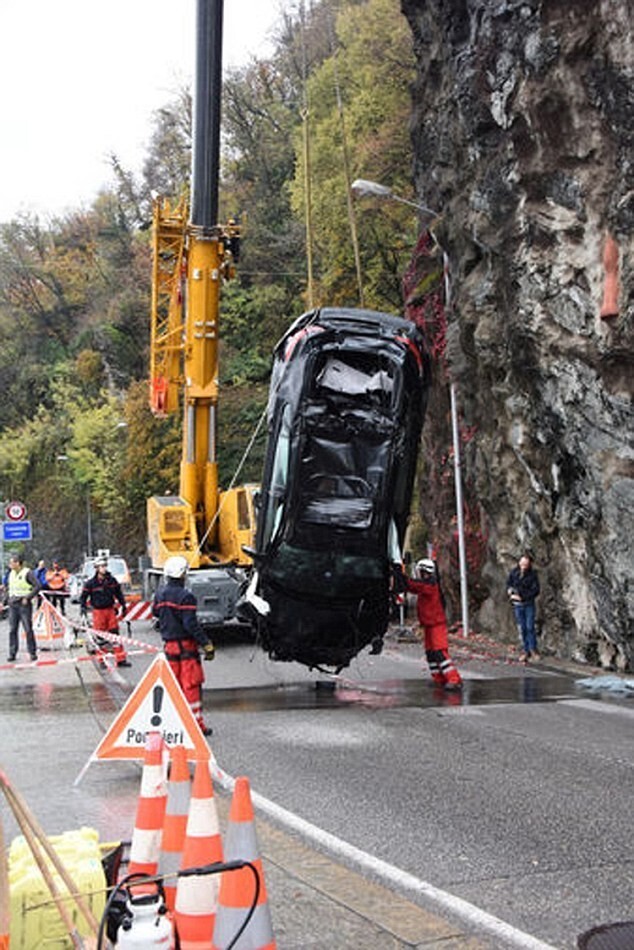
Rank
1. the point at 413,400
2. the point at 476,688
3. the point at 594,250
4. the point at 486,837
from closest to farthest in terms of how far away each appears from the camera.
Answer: the point at 486,837, the point at 413,400, the point at 476,688, the point at 594,250

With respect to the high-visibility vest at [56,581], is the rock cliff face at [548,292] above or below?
above

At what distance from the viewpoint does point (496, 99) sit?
15922mm

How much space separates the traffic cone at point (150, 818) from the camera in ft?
15.6

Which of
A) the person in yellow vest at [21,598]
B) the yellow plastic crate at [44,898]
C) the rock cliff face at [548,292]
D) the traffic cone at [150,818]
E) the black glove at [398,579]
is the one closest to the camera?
the yellow plastic crate at [44,898]

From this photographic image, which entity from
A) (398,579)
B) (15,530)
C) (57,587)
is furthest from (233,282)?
(398,579)

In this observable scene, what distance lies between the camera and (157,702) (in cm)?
767

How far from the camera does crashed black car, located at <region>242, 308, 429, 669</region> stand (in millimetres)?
10164

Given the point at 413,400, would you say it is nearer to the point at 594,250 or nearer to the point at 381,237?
the point at 594,250

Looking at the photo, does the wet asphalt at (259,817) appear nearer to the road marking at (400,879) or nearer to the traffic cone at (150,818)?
the road marking at (400,879)

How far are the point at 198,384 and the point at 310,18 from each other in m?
32.5

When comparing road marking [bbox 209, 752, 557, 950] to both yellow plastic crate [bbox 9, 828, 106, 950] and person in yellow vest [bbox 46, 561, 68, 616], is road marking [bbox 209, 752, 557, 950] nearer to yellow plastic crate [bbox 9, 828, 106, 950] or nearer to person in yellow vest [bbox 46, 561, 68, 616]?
yellow plastic crate [bbox 9, 828, 106, 950]

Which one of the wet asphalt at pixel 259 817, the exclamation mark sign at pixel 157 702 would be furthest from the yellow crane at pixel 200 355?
the exclamation mark sign at pixel 157 702

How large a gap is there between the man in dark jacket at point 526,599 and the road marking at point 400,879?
973 cm

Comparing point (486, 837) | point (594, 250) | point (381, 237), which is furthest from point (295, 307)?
point (486, 837)
